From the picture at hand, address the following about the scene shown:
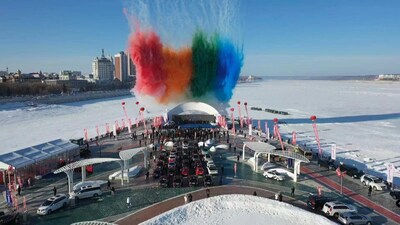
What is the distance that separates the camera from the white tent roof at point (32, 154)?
22.7 meters

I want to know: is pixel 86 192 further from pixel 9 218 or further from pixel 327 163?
pixel 327 163

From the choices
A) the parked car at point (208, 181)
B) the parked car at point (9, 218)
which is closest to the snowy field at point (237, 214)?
the parked car at point (208, 181)

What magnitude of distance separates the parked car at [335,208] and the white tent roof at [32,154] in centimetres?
2001

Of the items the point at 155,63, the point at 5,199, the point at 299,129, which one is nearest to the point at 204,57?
the point at 155,63

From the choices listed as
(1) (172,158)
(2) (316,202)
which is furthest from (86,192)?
(2) (316,202)

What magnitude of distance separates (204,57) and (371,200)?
34.8 m

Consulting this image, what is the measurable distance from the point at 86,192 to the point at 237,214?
9737mm

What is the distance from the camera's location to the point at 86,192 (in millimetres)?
20234

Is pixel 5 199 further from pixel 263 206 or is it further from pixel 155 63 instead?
pixel 155 63

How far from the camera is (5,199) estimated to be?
20203 mm

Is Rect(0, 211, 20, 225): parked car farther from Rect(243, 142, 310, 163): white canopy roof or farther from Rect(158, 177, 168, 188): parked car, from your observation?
Rect(243, 142, 310, 163): white canopy roof

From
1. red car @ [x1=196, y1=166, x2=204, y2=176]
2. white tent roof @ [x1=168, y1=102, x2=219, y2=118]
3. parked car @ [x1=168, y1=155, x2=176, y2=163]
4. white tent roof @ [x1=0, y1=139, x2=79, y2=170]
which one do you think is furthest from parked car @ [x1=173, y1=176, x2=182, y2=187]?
white tent roof @ [x1=168, y1=102, x2=219, y2=118]

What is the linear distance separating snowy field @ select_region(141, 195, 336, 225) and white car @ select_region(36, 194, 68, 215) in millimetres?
6539

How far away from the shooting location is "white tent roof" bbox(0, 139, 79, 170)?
22742mm
